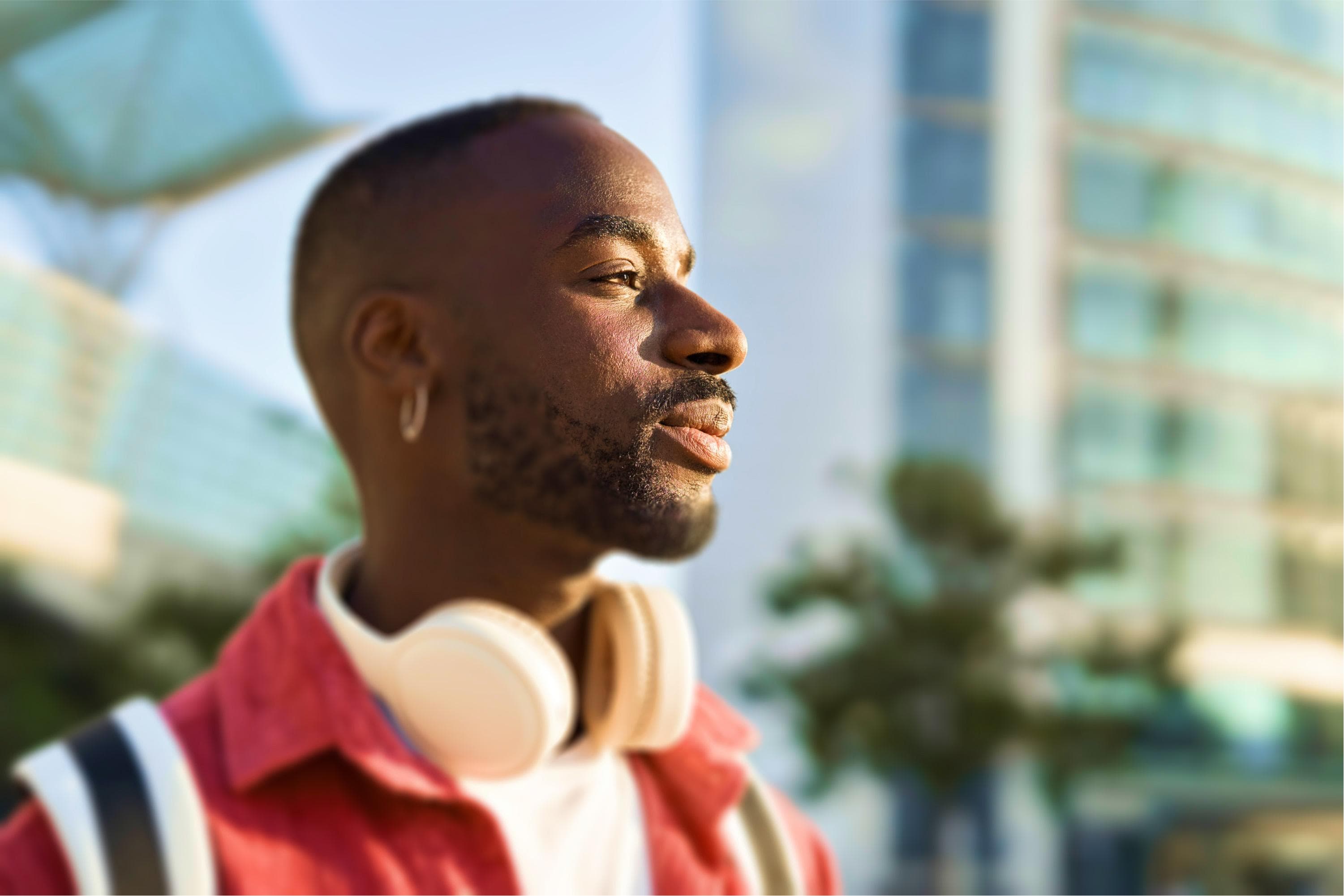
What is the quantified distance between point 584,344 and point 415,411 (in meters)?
0.32

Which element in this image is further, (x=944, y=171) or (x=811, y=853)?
(x=944, y=171)

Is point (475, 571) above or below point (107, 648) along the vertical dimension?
below

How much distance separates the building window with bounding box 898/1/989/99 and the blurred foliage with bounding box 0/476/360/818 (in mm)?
12702

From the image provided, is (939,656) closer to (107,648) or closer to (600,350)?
(107,648)

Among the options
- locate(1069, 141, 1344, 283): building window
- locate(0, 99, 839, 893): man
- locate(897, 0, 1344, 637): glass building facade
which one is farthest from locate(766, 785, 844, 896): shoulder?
locate(1069, 141, 1344, 283): building window

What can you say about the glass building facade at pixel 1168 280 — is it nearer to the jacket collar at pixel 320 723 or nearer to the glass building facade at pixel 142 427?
the glass building facade at pixel 142 427

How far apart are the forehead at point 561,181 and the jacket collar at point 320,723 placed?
49 cm

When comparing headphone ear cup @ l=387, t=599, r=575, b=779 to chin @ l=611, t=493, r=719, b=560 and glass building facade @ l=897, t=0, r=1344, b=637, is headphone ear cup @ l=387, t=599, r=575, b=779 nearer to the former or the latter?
chin @ l=611, t=493, r=719, b=560

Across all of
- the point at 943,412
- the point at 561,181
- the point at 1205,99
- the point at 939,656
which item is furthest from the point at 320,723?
the point at 1205,99

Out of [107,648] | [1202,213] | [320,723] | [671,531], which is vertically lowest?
[320,723]

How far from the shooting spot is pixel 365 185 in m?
1.12

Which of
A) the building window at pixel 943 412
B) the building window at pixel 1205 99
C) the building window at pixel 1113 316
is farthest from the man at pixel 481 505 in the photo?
the building window at pixel 1205 99

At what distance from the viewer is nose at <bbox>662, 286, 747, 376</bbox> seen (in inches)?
29.4

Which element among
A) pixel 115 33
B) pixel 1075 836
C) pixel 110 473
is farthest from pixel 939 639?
pixel 115 33
